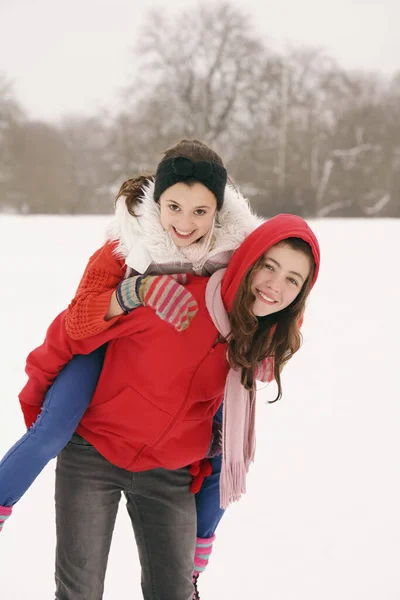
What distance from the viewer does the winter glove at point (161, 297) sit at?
3.29 feet

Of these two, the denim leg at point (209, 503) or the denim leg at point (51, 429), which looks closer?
the denim leg at point (51, 429)

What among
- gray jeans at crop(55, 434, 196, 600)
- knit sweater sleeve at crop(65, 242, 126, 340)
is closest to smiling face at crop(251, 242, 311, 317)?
knit sweater sleeve at crop(65, 242, 126, 340)

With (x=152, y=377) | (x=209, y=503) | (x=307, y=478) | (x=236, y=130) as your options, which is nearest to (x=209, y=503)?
(x=209, y=503)

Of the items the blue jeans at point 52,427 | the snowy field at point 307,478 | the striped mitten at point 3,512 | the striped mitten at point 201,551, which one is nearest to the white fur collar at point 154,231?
the blue jeans at point 52,427

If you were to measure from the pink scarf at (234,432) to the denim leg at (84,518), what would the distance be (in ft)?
0.68

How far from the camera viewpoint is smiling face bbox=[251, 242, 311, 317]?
41.1 inches

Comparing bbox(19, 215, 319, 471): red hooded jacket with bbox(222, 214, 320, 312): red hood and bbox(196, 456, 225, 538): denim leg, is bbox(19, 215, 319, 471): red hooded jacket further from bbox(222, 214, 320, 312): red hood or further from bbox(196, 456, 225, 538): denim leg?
bbox(196, 456, 225, 538): denim leg

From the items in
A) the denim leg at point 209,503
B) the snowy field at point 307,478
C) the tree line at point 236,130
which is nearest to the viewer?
the denim leg at point 209,503

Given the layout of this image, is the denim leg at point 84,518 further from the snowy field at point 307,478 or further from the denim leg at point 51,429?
the snowy field at point 307,478

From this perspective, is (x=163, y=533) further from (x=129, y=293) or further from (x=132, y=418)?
(x=129, y=293)

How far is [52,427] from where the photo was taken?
108cm

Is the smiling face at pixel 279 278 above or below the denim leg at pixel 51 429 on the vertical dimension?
above

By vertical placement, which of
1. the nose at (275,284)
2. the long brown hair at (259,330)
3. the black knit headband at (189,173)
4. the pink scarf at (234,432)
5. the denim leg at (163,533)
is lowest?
the denim leg at (163,533)

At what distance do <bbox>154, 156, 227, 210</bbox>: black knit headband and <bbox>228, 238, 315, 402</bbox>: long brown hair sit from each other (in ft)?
0.55
